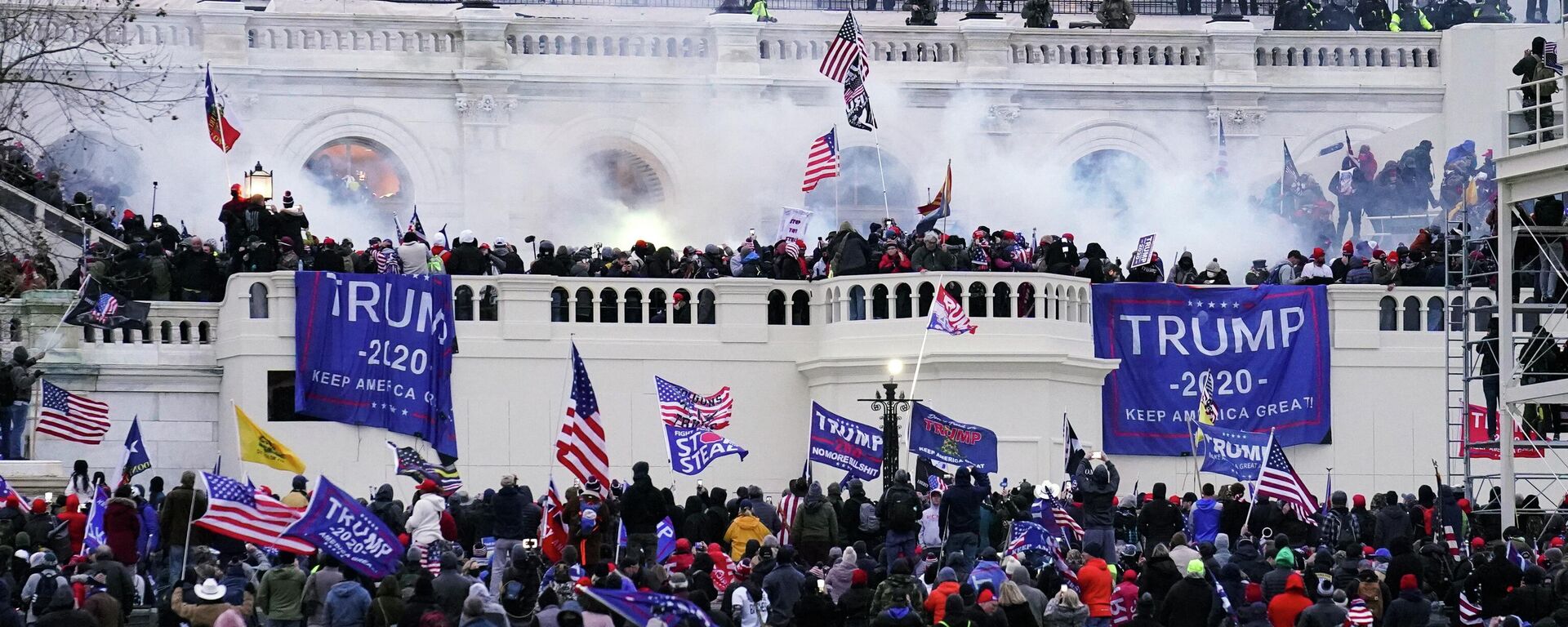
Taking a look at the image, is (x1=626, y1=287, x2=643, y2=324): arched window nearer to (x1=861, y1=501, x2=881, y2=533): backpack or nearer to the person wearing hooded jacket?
(x1=861, y1=501, x2=881, y2=533): backpack

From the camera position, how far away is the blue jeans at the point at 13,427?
39.8 m

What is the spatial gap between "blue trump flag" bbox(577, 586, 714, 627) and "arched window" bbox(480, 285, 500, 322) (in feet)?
52.8

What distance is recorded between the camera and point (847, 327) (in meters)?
43.9

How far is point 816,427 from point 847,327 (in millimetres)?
5595

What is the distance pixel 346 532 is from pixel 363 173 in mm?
25159

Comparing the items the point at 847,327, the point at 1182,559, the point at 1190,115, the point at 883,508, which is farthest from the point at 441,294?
the point at 1190,115

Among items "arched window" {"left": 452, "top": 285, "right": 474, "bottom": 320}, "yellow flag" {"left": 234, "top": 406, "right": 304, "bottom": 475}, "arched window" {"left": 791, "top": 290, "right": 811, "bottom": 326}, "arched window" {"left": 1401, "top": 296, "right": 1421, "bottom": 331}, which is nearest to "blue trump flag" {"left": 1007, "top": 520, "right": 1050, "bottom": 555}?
"yellow flag" {"left": 234, "top": 406, "right": 304, "bottom": 475}

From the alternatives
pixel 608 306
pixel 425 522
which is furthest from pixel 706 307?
pixel 425 522

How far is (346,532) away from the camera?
29.8m

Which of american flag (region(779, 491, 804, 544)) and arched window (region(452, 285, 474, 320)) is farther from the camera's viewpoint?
arched window (region(452, 285, 474, 320))

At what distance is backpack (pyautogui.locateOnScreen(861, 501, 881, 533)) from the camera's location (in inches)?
1393

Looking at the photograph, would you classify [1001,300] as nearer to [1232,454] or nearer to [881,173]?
[1232,454]

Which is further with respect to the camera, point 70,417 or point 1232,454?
point 70,417

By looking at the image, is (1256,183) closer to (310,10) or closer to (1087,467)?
(310,10)
